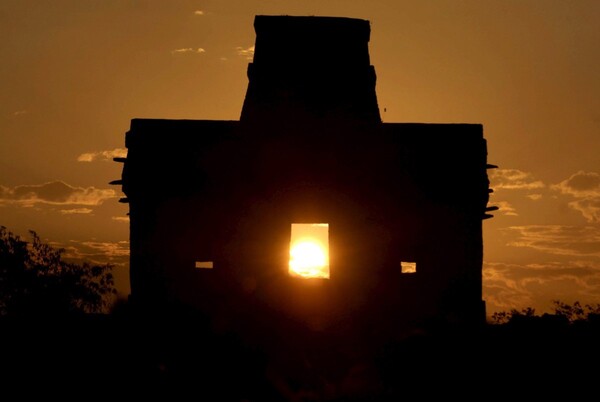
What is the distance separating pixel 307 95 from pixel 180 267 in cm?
620

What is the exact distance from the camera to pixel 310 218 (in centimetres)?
1983

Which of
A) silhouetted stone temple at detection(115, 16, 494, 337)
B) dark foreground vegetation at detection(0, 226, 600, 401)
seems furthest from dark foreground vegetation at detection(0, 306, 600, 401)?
silhouetted stone temple at detection(115, 16, 494, 337)

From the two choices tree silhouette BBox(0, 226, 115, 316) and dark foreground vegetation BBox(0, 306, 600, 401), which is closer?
dark foreground vegetation BBox(0, 306, 600, 401)

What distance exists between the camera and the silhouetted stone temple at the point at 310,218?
774 inches

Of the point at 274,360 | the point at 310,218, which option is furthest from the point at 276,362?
the point at 310,218

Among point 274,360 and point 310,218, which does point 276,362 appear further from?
point 310,218

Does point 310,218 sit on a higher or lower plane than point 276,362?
higher

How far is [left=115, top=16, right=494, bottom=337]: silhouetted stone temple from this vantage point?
1967 cm

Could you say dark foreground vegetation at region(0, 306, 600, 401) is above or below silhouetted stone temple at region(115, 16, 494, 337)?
below

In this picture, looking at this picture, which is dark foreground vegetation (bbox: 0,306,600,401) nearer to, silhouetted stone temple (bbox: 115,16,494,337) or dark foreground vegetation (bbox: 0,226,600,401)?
dark foreground vegetation (bbox: 0,226,600,401)

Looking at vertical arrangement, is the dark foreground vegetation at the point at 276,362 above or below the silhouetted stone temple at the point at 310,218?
below

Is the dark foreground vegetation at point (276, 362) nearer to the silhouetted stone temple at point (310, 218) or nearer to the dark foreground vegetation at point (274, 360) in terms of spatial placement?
the dark foreground vegetation at point (274, 360)

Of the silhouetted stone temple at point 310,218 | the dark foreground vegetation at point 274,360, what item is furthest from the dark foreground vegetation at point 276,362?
the silhouetted stone temple at point 310,218

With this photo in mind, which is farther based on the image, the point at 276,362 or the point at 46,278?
the point at 46,278
